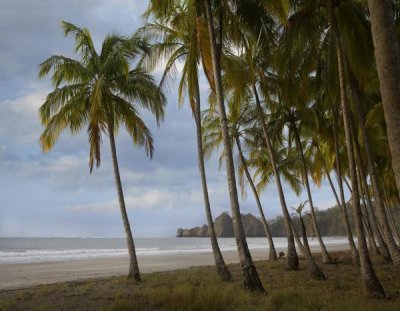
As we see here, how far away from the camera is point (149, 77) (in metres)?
15.4

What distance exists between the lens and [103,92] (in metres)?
13.8

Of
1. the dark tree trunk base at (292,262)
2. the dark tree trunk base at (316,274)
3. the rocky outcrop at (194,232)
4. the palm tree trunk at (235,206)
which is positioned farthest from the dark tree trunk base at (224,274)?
the rocky outcrop at (194,232)

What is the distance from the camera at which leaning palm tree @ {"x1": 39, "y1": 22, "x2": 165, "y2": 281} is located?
14.2 metres

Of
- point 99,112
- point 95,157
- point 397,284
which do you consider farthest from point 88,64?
point 397,284

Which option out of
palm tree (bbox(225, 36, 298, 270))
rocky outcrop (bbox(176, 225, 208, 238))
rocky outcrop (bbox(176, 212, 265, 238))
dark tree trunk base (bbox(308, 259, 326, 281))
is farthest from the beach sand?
rocky outcrop (bbox(176, 225, 208, 238))

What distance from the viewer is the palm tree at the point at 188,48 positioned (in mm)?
10992

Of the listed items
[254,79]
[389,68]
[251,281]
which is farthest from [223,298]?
[254,79]

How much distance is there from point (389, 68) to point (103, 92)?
1020 centimetres

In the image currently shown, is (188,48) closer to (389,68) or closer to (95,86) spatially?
(95,86)

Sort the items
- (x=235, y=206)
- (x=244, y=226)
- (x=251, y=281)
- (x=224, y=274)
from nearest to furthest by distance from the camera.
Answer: (x=251, y=281) < (x=235, y=206) < (x=224, y=274) < (x=244, y=226)

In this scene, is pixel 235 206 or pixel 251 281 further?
pixel 235 206

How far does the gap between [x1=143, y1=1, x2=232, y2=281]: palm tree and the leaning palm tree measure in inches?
28.1

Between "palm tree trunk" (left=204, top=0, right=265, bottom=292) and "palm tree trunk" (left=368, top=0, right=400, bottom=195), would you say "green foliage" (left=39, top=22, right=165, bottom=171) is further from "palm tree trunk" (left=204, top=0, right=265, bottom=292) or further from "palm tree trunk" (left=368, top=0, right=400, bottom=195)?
"palm tree trunk" (left=368, top=0, right=400, bottom=195)

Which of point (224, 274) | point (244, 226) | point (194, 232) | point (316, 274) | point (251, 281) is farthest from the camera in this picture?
point (194, 232)
